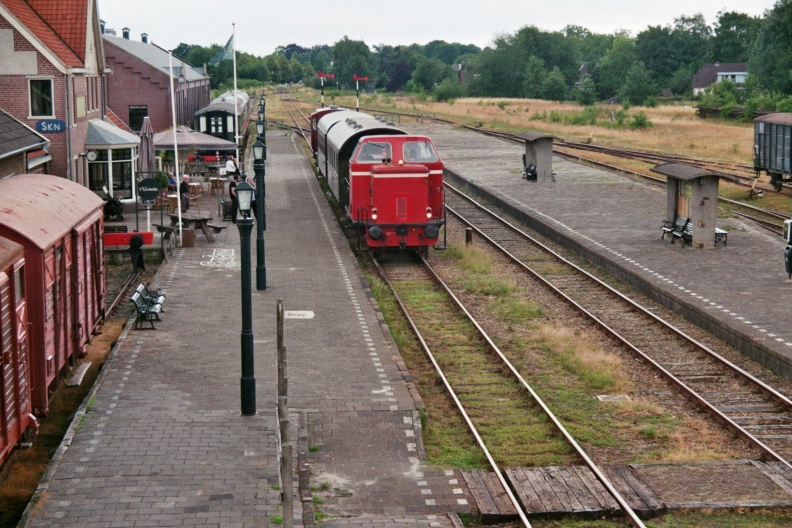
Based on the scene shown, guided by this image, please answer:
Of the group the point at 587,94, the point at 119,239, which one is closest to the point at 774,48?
the point at 587,94

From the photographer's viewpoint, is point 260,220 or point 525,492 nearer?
point 525,492

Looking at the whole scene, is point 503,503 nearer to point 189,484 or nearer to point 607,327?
point 189,484

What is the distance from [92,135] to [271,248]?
928cm

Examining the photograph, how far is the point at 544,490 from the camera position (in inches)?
417

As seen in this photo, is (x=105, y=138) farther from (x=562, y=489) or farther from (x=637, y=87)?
(x=637, y=87)

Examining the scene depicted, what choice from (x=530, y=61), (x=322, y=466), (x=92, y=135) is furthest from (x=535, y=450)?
(x=530, y=61)

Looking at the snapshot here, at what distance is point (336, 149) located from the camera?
27.6m

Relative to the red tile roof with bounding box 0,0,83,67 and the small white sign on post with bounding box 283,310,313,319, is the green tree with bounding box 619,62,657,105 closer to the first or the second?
the red tile roof with bounding box 0,0,83,67

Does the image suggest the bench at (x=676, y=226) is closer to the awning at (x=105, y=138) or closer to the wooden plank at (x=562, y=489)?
the wooden plank at (x=562, y=489)

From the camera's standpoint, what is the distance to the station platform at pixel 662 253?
17016 millimetres

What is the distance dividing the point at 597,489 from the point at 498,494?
104cm

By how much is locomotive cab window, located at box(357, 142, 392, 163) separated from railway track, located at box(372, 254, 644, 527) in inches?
137

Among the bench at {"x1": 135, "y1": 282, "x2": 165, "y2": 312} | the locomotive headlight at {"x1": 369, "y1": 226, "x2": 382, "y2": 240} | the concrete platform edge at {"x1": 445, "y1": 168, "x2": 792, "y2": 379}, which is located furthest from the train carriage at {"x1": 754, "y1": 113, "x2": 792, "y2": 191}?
the bench at {"x1": 135, "y1": 282, "x2": 165, "y2": 312}

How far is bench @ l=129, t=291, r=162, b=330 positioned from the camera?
56.0 ft
